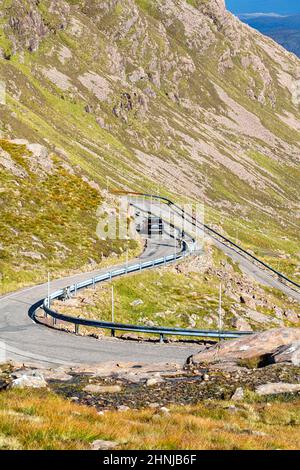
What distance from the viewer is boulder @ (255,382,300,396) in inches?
846

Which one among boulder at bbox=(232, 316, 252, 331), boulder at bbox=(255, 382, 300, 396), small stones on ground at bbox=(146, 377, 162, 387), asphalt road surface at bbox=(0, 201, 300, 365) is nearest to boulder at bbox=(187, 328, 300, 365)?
asphalt road surface at bbox=(0, 201, 300, 365)

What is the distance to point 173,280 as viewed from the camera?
60.4m

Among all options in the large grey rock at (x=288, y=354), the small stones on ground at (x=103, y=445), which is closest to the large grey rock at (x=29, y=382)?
the small stones on ground at (x=103, y=445)

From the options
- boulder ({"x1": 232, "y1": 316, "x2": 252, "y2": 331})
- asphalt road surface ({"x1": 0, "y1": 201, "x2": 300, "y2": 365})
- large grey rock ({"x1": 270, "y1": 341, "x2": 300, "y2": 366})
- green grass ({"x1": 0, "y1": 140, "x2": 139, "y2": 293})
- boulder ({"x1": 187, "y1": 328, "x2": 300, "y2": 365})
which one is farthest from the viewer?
green grass ({"x1": 0, "y1": 140, "x2": 139, "y2": 293})

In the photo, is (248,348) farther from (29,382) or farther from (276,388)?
(29,382)

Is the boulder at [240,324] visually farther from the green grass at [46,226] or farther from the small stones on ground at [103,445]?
the small stones on ground at [103,445]

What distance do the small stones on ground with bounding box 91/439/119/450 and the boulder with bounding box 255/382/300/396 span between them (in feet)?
32.0

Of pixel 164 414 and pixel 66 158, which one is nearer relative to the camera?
pixel 164 414

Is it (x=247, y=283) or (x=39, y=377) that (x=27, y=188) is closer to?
(x=247, y=283)

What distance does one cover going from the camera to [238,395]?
20.8m

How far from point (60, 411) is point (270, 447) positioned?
6.35 metres

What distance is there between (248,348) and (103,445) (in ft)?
53.8

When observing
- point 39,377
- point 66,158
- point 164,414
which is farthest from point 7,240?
point 66,158

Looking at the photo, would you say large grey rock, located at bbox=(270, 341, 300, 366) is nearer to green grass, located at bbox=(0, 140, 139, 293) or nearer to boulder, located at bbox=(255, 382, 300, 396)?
boulder, located at bbox=(255, 382, 300, 396)
